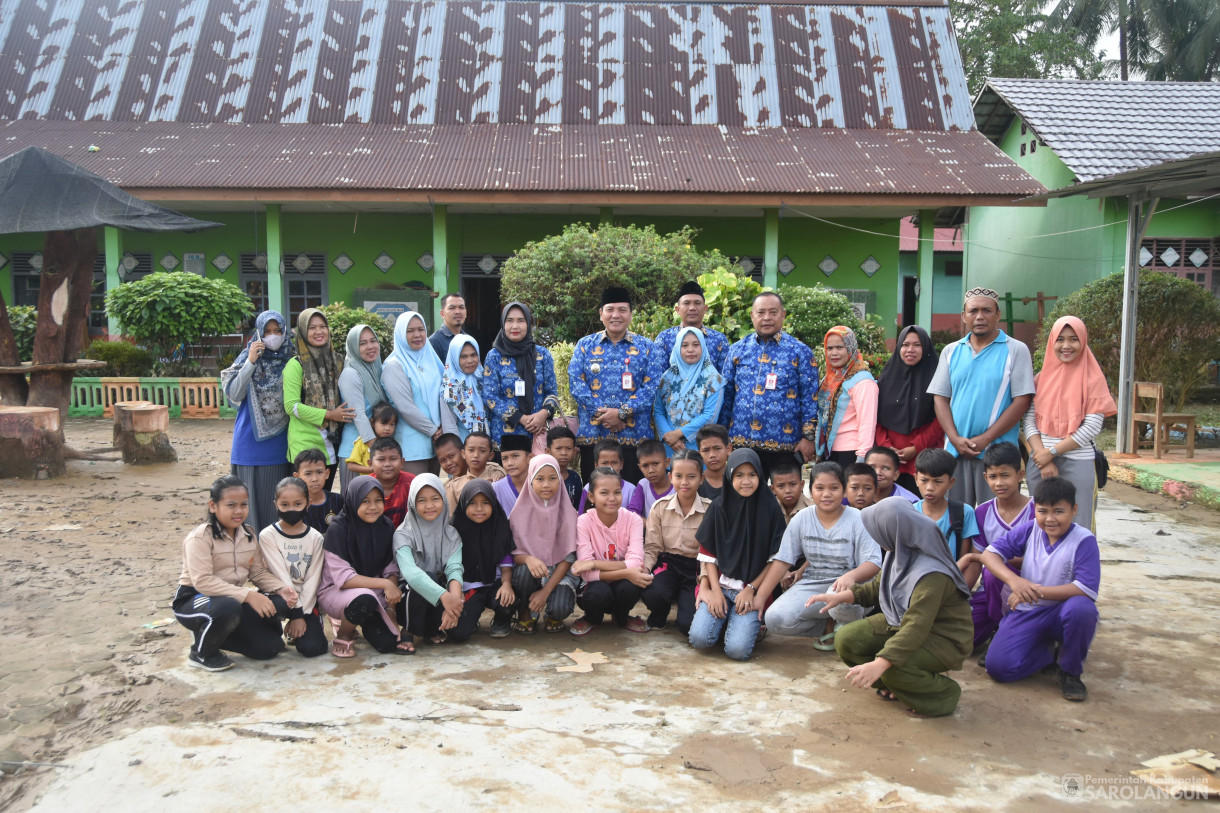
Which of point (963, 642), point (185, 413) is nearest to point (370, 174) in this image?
point (185, 413)

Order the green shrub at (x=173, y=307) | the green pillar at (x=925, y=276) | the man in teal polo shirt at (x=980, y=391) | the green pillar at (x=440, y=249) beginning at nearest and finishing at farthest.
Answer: the man in teal polo shirt at (x=980, y=391), the green shrub at (x=173, y=307), the green pillar at (x=440, y=249), the green pillar at (x=925, y=276)

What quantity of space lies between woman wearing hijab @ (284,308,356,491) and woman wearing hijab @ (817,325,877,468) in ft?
9.14

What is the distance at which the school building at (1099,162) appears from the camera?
14.6m

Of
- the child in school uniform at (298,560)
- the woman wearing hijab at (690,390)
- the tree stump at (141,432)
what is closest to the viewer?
the child in school uniform at (298,560)

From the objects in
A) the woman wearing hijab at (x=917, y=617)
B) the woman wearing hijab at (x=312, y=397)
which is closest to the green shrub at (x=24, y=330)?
the woman wearing hijab at (x=312, y=397)

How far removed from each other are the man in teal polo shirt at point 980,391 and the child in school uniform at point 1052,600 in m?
0.85

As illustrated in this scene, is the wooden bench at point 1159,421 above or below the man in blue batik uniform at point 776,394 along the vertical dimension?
below

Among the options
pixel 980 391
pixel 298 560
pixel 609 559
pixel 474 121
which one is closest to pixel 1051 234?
pixel 474 121

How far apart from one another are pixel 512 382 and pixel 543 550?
130cm

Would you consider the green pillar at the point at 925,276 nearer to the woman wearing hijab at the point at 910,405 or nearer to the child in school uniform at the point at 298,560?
the woman wearing hijab at the point at 910,405

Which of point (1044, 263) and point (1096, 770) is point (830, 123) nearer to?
point (1044, 263)

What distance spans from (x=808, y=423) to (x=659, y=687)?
6.76 ft

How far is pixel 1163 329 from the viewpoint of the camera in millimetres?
11555

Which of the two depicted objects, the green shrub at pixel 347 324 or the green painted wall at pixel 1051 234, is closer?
the green shrub at pixel 347 324
